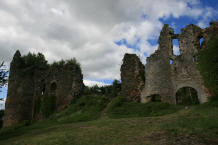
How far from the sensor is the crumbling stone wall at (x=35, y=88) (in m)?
20.2

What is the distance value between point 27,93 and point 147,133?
19304 millimetres

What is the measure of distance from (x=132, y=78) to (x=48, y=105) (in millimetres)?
9806

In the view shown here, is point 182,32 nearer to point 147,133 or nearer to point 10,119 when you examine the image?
point 147,133

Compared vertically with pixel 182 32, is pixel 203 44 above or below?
below

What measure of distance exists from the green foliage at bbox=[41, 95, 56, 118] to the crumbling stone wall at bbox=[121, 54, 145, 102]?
815 centimetres

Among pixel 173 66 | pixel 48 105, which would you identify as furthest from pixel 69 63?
pixel 173 66

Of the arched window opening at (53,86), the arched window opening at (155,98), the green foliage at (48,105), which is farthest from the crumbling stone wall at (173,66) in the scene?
the arched window opening at (53,86)

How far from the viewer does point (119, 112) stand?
13.6 m

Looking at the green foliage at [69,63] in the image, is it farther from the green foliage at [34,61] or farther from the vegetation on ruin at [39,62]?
the green foliage at [34,61]

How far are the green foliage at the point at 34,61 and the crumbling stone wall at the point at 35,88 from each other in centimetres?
99

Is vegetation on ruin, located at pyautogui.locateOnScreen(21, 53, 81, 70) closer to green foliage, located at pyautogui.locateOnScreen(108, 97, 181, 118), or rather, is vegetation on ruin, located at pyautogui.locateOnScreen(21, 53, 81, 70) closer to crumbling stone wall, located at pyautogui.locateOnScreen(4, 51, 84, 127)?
crumbling stone wall, located at pyautogui.locateOnScreen(4, 51, 84, 127)

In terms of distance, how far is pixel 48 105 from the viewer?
66.8ft

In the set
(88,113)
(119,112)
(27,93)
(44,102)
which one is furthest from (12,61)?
(119,112)

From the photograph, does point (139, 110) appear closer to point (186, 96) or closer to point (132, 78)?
point (132, 78)
